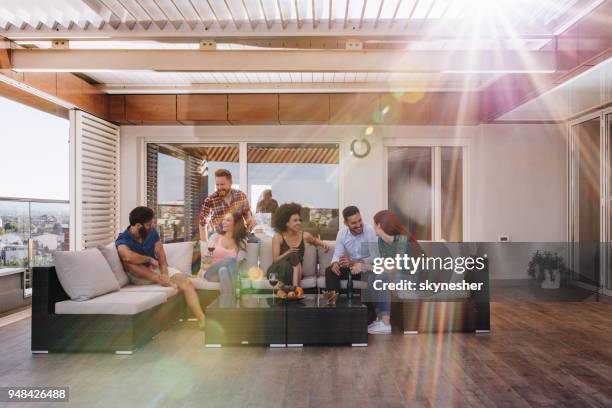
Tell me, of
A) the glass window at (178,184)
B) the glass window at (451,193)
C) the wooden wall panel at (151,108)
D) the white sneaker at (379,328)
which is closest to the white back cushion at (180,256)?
the glass window at (178,184)

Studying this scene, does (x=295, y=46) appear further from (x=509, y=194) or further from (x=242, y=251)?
(x=509, y=194)

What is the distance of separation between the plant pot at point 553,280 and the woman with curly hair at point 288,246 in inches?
168

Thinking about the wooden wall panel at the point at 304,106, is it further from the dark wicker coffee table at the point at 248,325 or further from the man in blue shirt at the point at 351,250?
the dark wicker coffee table at the point at 248,325

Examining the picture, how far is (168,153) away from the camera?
7762mm

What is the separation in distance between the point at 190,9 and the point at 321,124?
3629 millimetres

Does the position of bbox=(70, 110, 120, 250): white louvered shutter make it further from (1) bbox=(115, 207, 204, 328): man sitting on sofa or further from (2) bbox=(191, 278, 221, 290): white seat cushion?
(2) bbox=(191, 278, 221, 290): white seat cushion

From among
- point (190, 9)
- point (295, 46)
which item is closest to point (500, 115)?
point (295, 46)

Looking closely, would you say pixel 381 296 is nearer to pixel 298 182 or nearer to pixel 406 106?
pixel 298 182

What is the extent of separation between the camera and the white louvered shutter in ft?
20.5

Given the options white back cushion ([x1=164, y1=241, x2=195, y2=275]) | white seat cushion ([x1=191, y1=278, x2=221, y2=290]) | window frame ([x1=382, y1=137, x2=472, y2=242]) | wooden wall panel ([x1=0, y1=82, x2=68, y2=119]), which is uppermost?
wooden wall panel ([x1=0, y1=82, x2=68, y2=119])

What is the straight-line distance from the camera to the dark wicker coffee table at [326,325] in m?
4.14

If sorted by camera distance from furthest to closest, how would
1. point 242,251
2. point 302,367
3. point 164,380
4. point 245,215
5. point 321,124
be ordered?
point 321,124
point 245,215
point 242,251
point 302,367
point 164,380

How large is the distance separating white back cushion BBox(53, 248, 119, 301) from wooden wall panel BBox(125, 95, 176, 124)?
3.30 meters

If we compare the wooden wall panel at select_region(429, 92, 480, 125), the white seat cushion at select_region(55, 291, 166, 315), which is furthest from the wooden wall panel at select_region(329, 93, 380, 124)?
the white seat cushion at select_region(55, 291, 166, 315)
